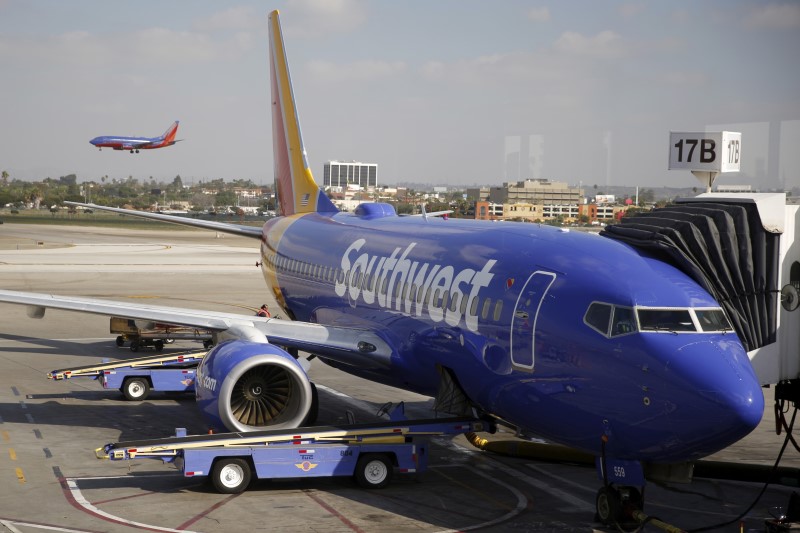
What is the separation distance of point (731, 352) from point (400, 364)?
756cm

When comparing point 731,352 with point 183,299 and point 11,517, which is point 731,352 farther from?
point 183,299

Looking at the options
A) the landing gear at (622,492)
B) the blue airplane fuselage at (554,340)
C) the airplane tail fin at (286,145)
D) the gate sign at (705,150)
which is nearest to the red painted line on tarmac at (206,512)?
the blue airplane fuselage at (554,340)

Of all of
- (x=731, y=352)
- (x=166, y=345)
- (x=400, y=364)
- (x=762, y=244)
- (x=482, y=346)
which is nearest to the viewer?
(x=731, y=352)

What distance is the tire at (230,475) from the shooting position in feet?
53.2

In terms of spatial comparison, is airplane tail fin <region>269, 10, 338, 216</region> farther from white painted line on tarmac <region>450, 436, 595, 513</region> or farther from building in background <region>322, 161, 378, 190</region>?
building in background <region>322, 161, 378, 190</region>

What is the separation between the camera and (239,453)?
53.4 feet

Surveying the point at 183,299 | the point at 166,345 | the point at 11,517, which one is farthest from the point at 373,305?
the point at 183,299

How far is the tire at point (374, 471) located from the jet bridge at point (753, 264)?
5.53 m

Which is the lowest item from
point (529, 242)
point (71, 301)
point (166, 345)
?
point (166, 345)

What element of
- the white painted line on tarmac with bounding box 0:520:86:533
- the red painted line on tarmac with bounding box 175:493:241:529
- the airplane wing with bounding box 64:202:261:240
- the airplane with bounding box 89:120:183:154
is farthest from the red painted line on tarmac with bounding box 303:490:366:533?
the airplane with bounding box 89:120:183:154

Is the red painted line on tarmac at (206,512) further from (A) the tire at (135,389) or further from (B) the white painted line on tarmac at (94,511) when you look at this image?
(A) the tire at (135,389)

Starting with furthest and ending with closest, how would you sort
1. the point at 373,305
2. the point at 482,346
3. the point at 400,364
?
the point at 373,305 → the point at 400,364 → the point at 482,346

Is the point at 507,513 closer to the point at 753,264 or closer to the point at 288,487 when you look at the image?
the point at 288,487

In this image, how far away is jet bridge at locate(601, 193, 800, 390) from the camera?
1427 cm
